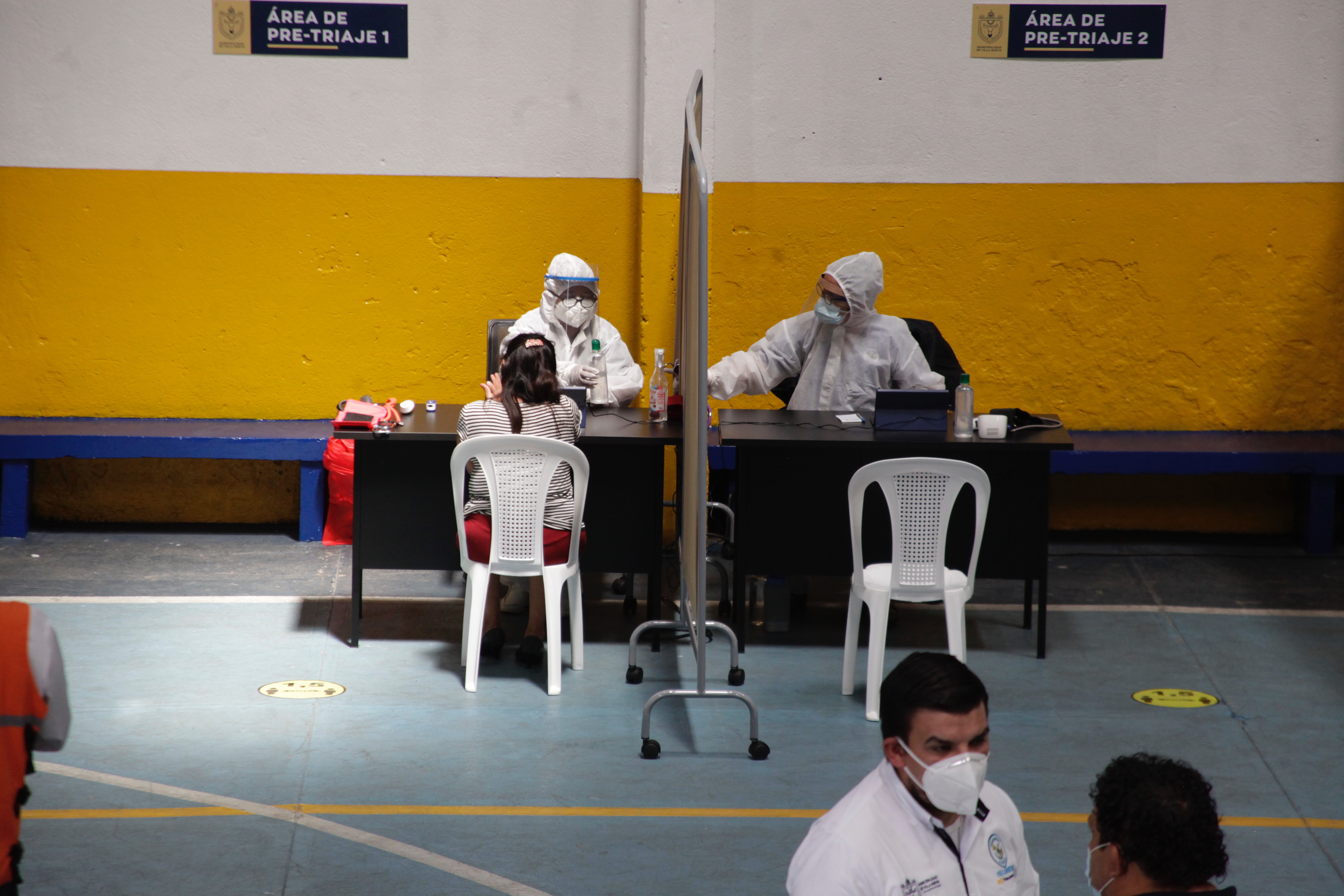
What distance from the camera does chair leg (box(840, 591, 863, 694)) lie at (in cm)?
474

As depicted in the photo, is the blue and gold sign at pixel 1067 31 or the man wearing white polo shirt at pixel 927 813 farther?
the blue and gold sign at pixel 1067 31

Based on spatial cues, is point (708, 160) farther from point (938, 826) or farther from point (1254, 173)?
point (938, 826)

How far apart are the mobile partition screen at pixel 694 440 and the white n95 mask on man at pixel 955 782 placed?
6.54ft

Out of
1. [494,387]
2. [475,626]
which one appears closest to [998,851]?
[475,626]

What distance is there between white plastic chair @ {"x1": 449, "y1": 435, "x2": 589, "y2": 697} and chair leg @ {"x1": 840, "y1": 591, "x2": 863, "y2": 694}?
1038 millimetres

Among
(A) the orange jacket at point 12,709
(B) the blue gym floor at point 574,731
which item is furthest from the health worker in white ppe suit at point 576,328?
(A) the orange jacket at point 12,709

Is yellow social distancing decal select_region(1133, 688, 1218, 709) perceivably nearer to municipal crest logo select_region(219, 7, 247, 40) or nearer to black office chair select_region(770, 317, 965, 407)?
black office chair select_region(770, 317, 965, 407)

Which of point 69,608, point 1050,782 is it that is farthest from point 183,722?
point 1050,782

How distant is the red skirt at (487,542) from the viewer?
488 centimetres

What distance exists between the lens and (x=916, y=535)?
15.1 ft

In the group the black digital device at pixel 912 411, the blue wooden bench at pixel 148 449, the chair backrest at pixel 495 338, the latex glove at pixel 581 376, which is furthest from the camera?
the blue wooden bench at pixel 148 449

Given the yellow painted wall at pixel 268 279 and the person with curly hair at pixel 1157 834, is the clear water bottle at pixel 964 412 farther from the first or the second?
the person with curly hair at pixel 1157 834

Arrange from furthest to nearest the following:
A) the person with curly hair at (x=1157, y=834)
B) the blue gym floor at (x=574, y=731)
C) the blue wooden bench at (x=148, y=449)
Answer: the blue wooden bench at (x=148, y=449), the blue gym floor at (x=574, y=731), the person with curly hair at (x=1157, y=834)

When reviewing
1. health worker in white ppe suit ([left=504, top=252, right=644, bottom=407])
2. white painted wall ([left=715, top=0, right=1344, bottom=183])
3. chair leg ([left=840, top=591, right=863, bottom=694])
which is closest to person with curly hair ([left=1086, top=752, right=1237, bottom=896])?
chair leg ([left=840, top=591, right=863, bottom=694])
